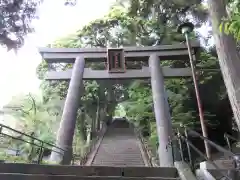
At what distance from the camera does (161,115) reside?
9.91 meters

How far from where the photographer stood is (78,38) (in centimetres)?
1694

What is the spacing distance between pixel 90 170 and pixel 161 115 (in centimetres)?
576

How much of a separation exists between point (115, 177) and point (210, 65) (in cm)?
1011

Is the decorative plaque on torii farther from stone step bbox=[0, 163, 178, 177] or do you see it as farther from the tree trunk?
stone step bbox=[0, 163, 178, 177]

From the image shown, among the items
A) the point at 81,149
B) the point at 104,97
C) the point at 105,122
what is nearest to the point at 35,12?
the point at 81,149

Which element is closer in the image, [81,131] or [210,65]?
[210,65]

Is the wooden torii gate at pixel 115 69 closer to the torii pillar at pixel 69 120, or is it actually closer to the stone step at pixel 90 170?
the torii pillar at pixel 69 120

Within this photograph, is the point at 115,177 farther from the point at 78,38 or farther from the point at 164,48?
the point at 78,38

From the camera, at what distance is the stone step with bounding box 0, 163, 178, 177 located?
178 inches

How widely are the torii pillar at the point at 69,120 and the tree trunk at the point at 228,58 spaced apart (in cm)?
573

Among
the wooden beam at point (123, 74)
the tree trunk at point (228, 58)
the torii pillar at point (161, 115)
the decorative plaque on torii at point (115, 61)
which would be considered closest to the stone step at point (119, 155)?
the torii pillar at point (161, 115)

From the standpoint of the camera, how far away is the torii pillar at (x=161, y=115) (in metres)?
8.69

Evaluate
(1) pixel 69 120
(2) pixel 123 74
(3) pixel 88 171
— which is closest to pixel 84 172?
(3) pixel 88 171

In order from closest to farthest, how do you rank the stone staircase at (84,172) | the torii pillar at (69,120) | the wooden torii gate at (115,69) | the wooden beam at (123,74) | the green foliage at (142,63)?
the stone staircase at (84,172) → the torii pillar at (69,120) → the wooden torii gate at (115,69) → the wooden beam at (123,74) → the green foliage at (142,63)
